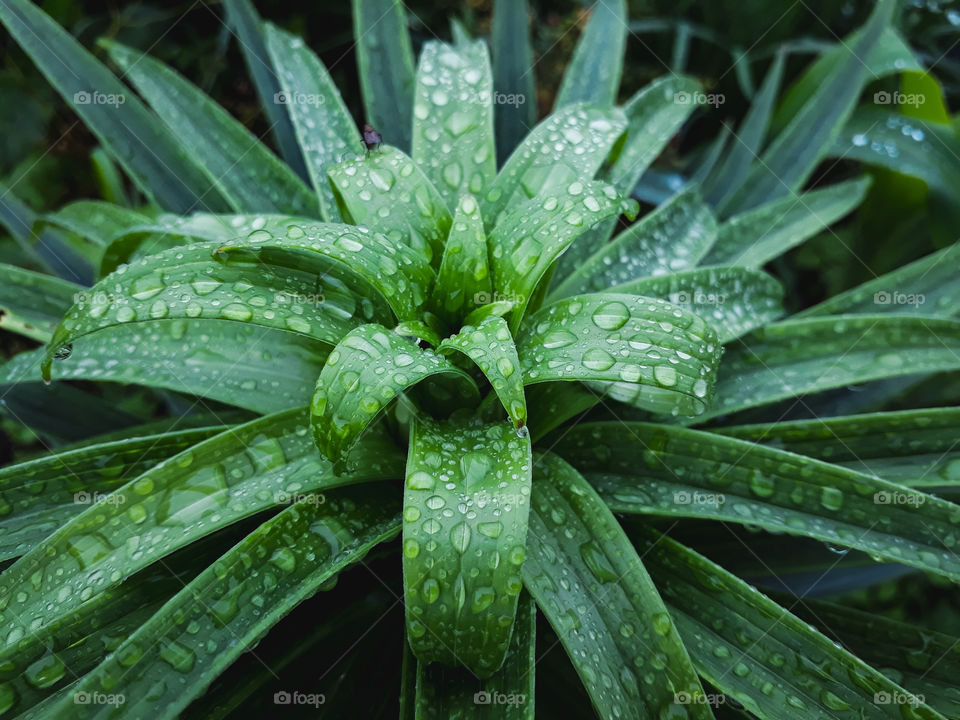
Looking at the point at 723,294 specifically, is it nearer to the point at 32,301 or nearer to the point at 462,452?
the point at 462,452

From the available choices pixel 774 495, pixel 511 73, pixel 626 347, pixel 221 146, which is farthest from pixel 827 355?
pixel 221 146

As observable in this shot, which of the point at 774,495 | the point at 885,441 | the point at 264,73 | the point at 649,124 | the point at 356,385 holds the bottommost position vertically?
the point at 885,441

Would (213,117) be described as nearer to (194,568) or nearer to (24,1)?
(24,1)

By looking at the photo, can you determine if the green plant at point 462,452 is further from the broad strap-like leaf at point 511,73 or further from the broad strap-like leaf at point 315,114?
the broad strap-like leaf at point 511,73

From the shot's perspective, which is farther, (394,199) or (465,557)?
(394,199)

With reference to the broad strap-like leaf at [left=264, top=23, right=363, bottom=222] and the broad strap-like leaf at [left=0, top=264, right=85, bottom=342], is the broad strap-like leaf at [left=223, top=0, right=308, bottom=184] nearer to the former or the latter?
the broad strap-like leaf at [left=264, top=23, right=363, bottom=222]

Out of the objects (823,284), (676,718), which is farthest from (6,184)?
(823,284)
